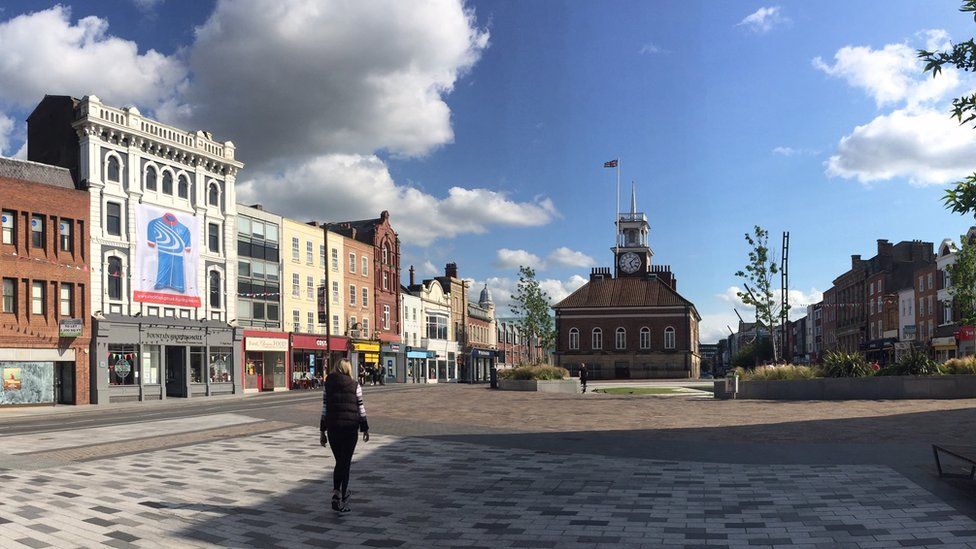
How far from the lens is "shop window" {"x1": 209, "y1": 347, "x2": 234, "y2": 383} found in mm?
48625

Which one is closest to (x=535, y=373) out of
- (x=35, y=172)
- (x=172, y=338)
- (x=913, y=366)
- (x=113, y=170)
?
(x=913, y=366)

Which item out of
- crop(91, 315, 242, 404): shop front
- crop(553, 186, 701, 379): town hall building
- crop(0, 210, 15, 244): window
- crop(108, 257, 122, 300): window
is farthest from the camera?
crop(553, 186, 701, 379): town hall building

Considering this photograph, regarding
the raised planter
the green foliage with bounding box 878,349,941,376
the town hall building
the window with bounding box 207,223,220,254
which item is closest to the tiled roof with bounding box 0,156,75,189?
the window with bounding box 207,223,220,254

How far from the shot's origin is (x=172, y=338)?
45500 mm

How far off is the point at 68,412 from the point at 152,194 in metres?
16.0

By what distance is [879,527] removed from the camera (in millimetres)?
8016

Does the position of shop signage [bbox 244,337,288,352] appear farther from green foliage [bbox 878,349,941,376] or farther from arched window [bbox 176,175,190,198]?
green foliage [bbox 878,349,941,376]

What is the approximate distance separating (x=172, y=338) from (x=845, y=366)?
35850mm

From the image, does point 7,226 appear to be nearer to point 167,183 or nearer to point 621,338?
point 167,183

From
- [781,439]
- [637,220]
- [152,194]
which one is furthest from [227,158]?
[637,220]

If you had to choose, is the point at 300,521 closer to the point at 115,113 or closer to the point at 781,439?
the point at 781,439

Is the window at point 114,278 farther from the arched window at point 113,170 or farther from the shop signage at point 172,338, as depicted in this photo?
the arched window at point 113,170

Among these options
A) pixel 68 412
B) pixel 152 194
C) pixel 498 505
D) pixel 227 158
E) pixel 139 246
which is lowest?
pixel 68 412

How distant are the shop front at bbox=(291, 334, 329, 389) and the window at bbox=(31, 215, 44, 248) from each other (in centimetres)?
2160
